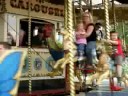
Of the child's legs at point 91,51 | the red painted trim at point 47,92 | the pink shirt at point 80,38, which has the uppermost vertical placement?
the pink shirt at point 80,38

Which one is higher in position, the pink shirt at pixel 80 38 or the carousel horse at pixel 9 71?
the pink shirt at pixel 80 38

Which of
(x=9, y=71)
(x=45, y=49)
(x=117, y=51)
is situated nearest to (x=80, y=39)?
(x=117, y=51)

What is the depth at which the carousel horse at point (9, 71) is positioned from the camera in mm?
3723

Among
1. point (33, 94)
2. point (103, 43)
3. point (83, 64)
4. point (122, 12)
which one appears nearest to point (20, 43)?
point (33, 94)

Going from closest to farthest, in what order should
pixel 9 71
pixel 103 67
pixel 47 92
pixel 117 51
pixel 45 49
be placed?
pixel 9 71 < pixel 103 67 < pixel 117 51 < pixel 47 92 < pixel 45 49

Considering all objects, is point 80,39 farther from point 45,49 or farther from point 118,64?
point 45,49

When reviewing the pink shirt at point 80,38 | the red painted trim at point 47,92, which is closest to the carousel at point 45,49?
the red painted trim at point 47,92

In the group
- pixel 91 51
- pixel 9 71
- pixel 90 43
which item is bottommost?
pixel 9 71

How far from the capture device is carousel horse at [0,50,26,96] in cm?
372

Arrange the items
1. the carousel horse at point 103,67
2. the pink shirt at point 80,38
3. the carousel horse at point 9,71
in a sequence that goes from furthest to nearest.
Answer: the pink shirt at point 80,38 < the carousel horse at point 103,67 < the carousel horse at point 9,71

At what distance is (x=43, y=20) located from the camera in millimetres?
10234

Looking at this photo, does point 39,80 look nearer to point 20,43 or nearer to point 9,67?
point 20,43

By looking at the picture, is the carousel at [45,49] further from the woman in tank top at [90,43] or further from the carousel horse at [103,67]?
the woman in tank top at [90,43]

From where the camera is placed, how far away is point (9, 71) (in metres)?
3.79
